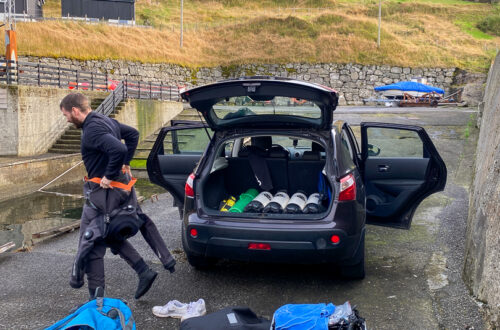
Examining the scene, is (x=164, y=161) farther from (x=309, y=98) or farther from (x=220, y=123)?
(x=309, y=98)

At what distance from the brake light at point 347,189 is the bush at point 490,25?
58760 mm

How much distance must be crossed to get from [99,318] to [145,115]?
1922 cm

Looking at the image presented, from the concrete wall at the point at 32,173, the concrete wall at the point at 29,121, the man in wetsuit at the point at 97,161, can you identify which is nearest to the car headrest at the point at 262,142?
the man in wetsuit at the point at 97,161

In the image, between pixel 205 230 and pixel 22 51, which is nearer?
pixel 205 230

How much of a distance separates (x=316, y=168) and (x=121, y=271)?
2368 millimetres

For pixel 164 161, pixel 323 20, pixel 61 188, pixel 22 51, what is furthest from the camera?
pixel 323 20

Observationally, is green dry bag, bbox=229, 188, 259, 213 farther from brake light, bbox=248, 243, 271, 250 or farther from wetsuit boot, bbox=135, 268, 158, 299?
wetsuit boot, bbox=135, 268, 158, 299

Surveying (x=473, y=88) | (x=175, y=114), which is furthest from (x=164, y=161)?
(x=473, y=88)

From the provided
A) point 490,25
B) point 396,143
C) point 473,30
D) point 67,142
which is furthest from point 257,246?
point 490,25

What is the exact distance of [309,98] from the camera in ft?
15.1

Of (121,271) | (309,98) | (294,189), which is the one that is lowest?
(121,271)

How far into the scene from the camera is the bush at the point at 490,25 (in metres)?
56.2

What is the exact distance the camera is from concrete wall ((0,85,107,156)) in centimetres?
1595

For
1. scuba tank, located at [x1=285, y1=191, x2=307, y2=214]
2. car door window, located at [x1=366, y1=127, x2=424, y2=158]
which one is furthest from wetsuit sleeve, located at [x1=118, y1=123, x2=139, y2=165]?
car door window, located at [x1=366, y1=127, x2=424, y2=158]
